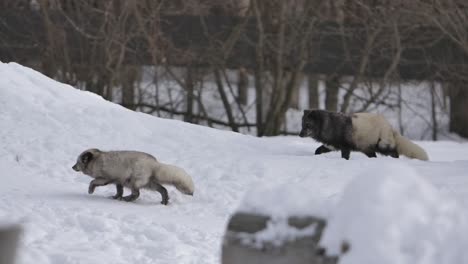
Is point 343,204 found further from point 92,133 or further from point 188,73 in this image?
point 188,73

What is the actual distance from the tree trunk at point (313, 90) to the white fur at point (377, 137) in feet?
21.5

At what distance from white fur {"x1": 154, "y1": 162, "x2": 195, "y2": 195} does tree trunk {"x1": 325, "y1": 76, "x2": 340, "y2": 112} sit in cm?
1013

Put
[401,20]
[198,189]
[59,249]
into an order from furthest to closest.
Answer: [401,20], [198,189], [59,249]

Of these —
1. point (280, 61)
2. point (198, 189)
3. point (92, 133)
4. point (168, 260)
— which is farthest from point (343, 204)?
point (280, 61)

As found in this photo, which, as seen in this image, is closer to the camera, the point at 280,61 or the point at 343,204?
the point at 343,204

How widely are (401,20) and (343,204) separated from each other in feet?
50.5

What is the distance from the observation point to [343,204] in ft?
14.3

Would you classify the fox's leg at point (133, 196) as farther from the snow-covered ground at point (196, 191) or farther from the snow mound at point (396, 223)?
the snow mound at point (396, 223)

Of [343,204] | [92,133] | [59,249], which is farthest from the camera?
[92,133]

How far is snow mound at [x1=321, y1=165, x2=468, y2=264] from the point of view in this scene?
4.14 meters

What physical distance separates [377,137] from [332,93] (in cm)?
672

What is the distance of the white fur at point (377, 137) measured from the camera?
13656mm

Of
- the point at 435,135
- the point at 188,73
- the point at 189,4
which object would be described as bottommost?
the point at 435,135

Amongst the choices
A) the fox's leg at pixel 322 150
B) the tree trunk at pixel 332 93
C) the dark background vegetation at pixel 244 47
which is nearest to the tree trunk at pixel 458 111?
the dark background vegetation at pixel 244 47
